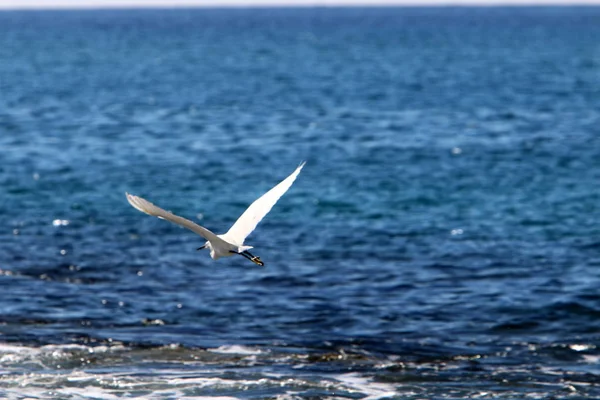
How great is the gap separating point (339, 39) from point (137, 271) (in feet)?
455

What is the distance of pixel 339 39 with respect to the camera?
6358 inches

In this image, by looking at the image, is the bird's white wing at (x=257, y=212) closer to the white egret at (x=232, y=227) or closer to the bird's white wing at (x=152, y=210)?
the white egret at (x=232, y=227)

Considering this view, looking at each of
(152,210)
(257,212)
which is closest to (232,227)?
(257,212)

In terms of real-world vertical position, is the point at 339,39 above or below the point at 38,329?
above

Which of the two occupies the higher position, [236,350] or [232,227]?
[232,227]

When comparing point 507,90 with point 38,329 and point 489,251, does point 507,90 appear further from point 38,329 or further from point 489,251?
point 38,329

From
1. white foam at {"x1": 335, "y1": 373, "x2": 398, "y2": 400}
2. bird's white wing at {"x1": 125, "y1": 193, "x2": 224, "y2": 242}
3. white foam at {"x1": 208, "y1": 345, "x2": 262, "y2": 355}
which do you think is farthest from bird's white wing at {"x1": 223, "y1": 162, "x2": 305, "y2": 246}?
white foam at {"x1": 208, "y1": 345, "x2": 262, "y2": 355}

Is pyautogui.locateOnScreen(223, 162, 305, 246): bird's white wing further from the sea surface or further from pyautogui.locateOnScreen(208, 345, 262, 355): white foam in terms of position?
pyautogui.locateOnScreen(208, 345, 262, 355): white foam

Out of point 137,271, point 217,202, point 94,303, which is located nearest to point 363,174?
point 217,202

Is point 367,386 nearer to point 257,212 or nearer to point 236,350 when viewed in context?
point 236,350

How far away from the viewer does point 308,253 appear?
27.0 meters

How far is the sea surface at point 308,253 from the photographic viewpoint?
1877 cm

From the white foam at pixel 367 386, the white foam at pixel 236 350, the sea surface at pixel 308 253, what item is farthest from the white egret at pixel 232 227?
the white foam at pixel 236 350

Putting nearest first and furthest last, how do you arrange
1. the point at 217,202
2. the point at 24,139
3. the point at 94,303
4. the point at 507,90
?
the point at 94,303 → the point at 217,202 → the point at 24,139 → the point at 507,90
